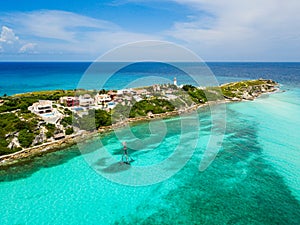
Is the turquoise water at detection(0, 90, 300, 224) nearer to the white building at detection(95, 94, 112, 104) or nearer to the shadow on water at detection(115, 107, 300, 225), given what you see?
the shadow on water at detection(115, 107, 300, 225)

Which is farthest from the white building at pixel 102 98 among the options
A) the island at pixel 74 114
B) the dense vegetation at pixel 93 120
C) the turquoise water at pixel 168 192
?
the turquoise water at pixel 168 192

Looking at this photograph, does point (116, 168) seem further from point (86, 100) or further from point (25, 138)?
point (86, 100)

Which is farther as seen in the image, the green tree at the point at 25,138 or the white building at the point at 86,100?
Answer: the white building at the point at 86,100

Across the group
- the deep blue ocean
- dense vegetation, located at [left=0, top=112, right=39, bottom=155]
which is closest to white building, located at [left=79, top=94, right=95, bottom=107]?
dense vegetation, located at [left=0, top=112, right=39, bottom=155]

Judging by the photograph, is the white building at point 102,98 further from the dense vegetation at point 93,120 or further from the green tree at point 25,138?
the green tree at point 25,138

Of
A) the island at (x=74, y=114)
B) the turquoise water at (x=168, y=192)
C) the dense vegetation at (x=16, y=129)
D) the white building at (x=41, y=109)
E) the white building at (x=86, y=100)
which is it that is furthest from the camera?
the white building at (x=86, y=100)

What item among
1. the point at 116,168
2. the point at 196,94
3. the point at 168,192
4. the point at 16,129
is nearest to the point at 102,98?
the point at 16,129
